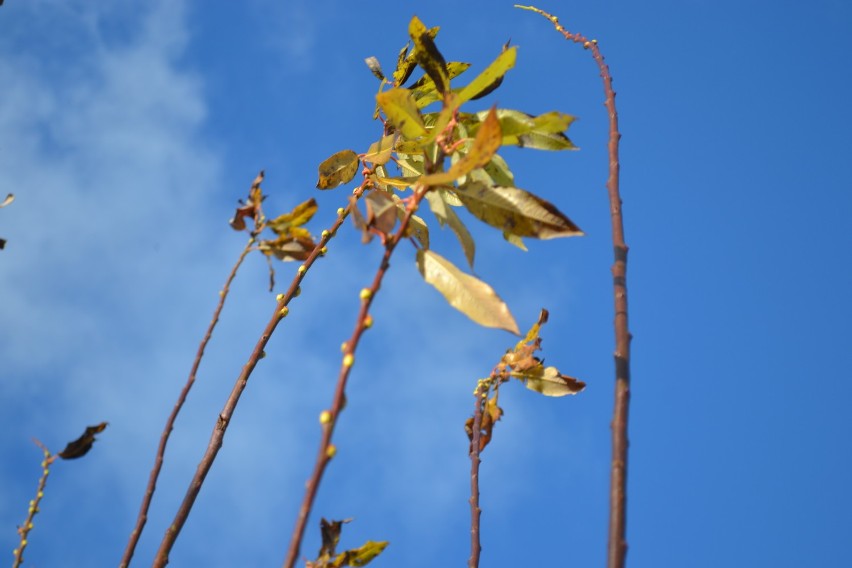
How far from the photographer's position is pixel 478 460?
1.68 metres

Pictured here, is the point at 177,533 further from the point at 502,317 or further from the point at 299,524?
the point at 502,317

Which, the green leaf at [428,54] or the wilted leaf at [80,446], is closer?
the wilted leaf at [80,446]

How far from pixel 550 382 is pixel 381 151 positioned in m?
0.74

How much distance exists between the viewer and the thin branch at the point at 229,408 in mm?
1251

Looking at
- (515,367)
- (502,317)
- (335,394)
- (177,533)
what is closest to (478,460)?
(515,367)

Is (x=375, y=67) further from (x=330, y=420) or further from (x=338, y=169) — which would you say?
(x=330, y=420)

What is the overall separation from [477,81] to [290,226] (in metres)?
Answer: 0.45

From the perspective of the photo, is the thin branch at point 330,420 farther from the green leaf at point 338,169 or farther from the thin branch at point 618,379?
the green leaf at point 338,169

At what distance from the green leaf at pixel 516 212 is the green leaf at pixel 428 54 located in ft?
0.92

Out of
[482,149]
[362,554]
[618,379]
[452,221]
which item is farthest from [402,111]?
[362,554]

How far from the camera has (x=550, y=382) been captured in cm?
176

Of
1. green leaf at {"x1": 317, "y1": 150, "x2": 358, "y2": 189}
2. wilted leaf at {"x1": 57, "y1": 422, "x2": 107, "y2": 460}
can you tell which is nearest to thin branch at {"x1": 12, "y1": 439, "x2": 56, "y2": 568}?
wilted leaf at {"x1": 57, "y1": 422, "x2": 107, "y2": 460}

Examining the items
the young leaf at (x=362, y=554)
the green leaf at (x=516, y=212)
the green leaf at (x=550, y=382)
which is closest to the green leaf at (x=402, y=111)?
the green leaf at (x=516, y=212)

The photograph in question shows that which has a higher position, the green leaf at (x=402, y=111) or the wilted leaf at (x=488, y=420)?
the green leaf at (x=402, y=111)
